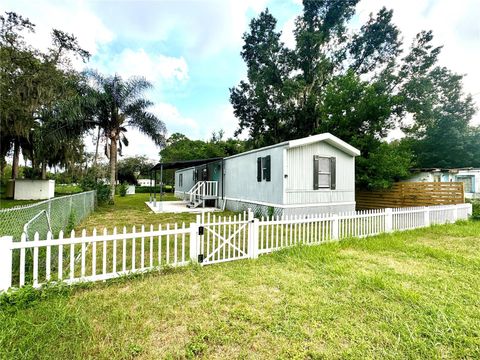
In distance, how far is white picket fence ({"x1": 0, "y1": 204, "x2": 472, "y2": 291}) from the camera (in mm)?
3090

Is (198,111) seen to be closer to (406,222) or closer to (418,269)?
(406,222)

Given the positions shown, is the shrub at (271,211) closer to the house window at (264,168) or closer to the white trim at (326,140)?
the house window at (264,168)

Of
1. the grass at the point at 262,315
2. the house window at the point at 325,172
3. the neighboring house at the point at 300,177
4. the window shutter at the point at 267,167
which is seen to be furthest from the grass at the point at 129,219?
the grass at the point at 262,315

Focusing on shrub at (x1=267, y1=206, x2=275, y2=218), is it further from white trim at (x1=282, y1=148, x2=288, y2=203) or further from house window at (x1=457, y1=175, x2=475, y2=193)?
house window at (x1=457, y1=175, x2=475, y2=193)

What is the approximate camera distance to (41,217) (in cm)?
477

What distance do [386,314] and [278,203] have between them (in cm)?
642

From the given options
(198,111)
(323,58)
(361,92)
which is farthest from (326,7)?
(198,111)

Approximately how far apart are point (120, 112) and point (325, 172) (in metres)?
12.8

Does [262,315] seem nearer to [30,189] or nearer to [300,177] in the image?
[300,177]

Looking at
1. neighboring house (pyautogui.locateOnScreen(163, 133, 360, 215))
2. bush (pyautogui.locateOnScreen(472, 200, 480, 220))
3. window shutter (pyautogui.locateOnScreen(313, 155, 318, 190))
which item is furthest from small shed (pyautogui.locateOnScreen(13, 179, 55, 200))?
bush (pyautogui.locateOnScreen(472, 200, 480, 220))

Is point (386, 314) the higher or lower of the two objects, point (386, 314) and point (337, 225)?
the lower

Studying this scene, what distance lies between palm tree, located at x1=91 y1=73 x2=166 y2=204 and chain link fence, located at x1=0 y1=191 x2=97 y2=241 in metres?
7.55

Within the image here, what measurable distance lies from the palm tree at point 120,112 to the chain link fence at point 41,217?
297 inches

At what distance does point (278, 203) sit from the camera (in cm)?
902
